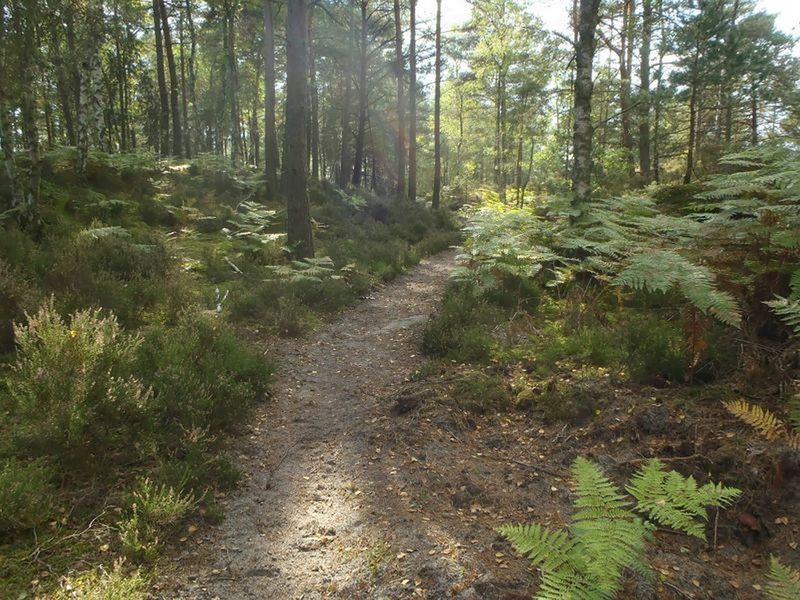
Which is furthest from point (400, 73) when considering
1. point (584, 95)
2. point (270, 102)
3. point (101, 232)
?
point (101, 232)

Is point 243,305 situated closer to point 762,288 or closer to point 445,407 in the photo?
point 445,407

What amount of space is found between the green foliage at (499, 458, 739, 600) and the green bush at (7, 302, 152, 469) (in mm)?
3220

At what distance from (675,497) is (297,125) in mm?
9942

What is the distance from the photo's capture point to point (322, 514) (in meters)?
3.54

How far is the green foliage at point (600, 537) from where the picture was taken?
6.72ft

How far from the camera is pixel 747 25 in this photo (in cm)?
1895

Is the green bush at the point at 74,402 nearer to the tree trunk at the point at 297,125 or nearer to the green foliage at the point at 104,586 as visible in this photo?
the green foliage at the point at 104,586

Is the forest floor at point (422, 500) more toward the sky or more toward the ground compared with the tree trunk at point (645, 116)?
more toward the ground

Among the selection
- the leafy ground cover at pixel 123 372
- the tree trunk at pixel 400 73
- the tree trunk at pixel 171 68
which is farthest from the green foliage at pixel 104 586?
the tree trunk at pixel 400 73

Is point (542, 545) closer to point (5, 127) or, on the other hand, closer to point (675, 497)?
point (675, 497)

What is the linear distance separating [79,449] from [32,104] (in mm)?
7507

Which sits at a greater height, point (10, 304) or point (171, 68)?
point (171, 68)

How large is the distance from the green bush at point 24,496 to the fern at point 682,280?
4442mm

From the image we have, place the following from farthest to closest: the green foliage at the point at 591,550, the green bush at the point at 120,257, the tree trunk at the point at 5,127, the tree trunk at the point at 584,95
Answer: the tree trunk at the point at 584,95
the green bush at the point at 120,257
the tree trunk at the point at 5,127
the green foliage at the point at 591,550
